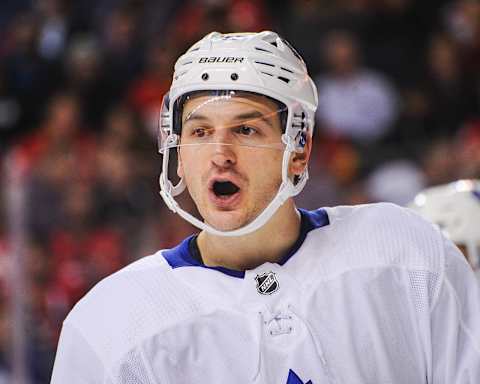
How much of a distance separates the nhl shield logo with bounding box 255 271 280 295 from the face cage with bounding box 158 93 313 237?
10cm

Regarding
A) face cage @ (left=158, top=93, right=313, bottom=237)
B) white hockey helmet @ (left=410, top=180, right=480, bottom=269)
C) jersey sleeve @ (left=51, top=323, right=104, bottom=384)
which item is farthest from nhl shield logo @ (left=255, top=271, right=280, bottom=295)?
white hockey helmet @ (left=410, top=180, right=480, bottom=269)

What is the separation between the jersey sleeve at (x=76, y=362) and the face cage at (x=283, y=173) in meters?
0.34

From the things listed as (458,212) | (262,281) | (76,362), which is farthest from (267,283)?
(458,212)

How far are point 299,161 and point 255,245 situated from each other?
0.73 ft

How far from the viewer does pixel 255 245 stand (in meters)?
2.20

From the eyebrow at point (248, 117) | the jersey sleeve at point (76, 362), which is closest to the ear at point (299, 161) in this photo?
the eyebrow at point (248, 117)

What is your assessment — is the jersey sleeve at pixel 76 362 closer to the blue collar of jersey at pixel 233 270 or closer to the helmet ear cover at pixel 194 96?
the blue collar of jersey at pixel 233 270

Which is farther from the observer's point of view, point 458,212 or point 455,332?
point 458,212

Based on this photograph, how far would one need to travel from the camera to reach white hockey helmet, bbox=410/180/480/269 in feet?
9.05

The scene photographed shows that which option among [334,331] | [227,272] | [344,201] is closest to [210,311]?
[227,272]

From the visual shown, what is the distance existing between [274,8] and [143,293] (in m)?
4.30

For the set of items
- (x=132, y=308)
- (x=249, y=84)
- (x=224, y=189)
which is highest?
(x=249, y=84)

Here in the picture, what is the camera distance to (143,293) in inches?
83.4

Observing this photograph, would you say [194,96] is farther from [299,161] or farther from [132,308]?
[132,308]
